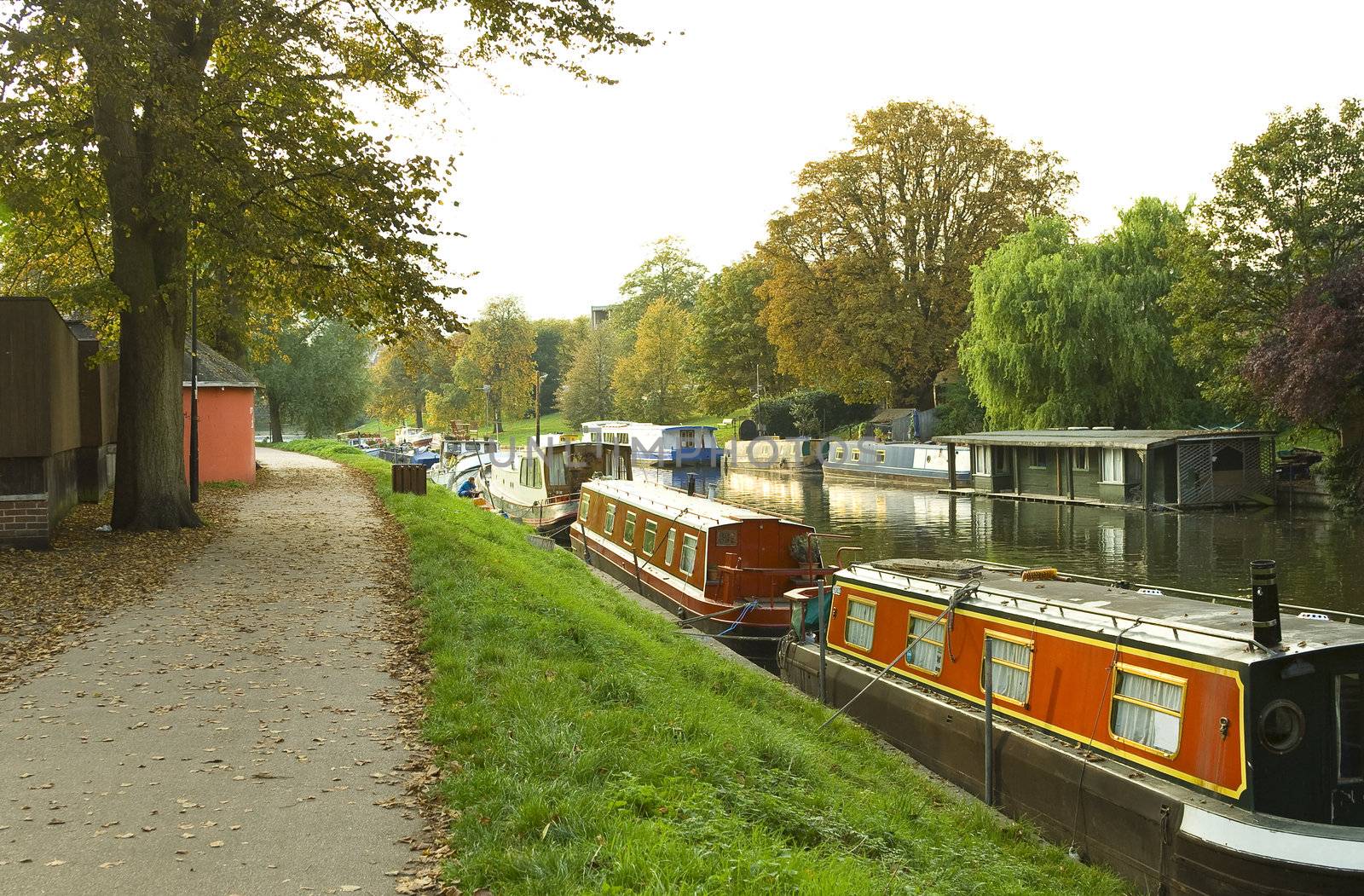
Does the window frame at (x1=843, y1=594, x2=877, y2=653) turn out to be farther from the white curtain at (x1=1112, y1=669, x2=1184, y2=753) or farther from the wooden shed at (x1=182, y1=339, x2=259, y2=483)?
the wooden shed at (x1=182, y1=339, x2=259, y2=483)

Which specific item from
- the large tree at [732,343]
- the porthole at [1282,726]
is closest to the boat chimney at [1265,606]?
the porthole at [1282,726]

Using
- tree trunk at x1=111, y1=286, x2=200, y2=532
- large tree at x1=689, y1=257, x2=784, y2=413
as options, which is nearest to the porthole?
tree trunk at x1=111, y1=286, x2=200, y2=532

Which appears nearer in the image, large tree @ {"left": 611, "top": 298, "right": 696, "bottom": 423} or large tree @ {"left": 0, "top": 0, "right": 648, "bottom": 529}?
large tree @ {"left": 0, "top": 0, "right": 648, "bottom": 529}

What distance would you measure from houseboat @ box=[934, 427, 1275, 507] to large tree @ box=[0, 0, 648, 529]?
78.2 feet

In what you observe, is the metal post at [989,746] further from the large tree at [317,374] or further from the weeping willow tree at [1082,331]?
the large tree at [317,374]

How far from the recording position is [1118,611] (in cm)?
961

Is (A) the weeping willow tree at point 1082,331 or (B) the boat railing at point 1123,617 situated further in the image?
(A) the weeping willow tree at point 1082,331

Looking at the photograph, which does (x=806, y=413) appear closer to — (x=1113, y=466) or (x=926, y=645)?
(x=1113, y=466)

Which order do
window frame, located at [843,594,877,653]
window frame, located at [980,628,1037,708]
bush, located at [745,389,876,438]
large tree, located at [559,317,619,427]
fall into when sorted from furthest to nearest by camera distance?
1. large tree, located at [559,317,619,427]
2. bush, located at [745,389,876,438]
3. window frame, located at [843,594,877,653]
4. window frame, located at [980,628,1037,708]

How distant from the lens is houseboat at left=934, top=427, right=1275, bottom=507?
33625 millimetres

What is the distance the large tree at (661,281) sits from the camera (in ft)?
352

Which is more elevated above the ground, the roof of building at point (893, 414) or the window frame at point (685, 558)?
the roof of building at point (893, 414)

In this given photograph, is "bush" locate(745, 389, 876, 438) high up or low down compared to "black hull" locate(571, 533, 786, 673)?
up

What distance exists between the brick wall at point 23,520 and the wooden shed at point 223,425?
12.8 meters
